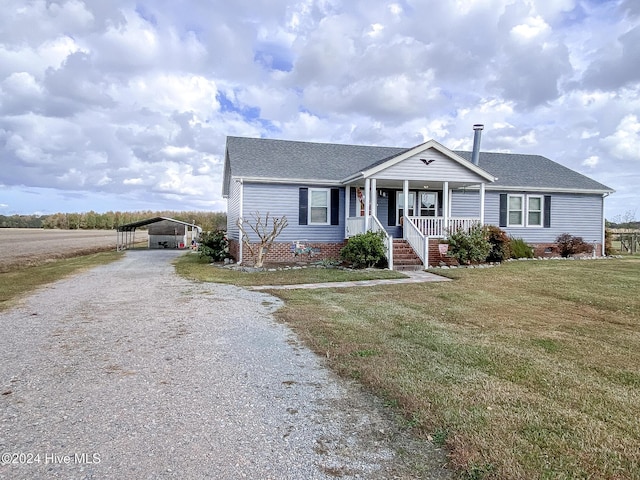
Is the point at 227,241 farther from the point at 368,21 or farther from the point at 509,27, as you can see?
the point at 509,27

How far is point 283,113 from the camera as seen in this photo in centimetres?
2320

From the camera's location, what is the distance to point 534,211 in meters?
18.7

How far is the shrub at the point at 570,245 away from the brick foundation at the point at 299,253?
982cm

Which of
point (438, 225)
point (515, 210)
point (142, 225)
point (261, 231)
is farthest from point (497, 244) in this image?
point (142, 225)

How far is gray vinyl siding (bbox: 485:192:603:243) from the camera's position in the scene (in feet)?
60.3

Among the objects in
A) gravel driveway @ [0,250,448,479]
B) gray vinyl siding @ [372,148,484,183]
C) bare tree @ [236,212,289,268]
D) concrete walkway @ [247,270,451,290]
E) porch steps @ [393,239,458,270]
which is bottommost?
gravel driveway @ [0,250,448,479]

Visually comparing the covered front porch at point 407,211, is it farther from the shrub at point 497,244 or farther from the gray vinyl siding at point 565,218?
the gray vinyl siding at point 565,218

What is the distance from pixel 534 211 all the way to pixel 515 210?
0.92 meters

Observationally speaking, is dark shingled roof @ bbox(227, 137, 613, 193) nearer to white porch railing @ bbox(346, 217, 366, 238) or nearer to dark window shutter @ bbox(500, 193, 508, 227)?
dark window shutter @ bbox(500, 193, 508, 227)

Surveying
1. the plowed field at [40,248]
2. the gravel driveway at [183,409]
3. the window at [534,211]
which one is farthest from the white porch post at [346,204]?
the plowed field at [40,248]

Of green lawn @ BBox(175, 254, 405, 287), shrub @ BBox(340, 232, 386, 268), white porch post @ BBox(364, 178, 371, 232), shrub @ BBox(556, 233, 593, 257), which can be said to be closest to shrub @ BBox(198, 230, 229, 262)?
green lawn @ BBox(175, 254, 405, 287)

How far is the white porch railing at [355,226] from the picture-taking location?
1538 centimetres

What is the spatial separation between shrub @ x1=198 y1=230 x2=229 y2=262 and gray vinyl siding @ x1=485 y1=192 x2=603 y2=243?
1119 cm

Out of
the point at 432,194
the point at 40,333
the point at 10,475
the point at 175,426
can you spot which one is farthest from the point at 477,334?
the point at 432,194
